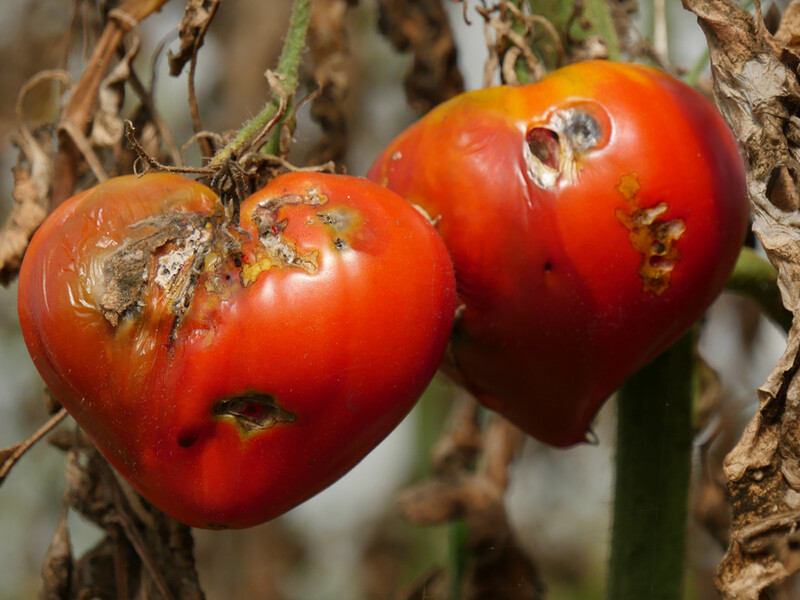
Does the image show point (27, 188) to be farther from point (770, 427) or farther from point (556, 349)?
point (770, 427)

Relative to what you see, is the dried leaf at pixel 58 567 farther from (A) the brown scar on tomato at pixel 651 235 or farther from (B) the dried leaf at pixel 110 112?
(A) the brown scar on tomato at pixel 651 235

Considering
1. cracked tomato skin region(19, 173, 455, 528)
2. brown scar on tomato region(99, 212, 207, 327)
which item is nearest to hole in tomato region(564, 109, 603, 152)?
cracked tomato skin region(19, 173, 455, 528)

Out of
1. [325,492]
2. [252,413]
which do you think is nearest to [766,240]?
[252,413]

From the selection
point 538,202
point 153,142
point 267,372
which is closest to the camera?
point 267,372

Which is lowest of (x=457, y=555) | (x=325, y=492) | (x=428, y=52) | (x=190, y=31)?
(x=325, y=492)

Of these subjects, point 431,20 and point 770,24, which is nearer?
point 770,24

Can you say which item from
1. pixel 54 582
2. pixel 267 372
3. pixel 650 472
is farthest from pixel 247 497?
pixel 650 472

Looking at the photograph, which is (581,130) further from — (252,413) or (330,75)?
(330,75)
